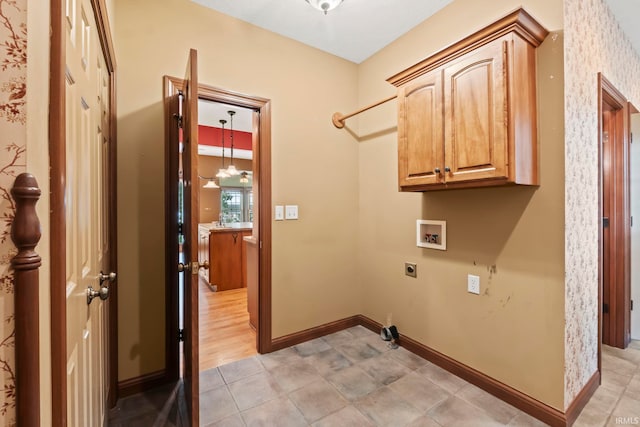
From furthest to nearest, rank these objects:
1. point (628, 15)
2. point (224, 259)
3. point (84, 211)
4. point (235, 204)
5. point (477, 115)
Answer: point (235, 204) → point (224, 259) → point (628, 15) → point (477, 115) → point (84, 211)

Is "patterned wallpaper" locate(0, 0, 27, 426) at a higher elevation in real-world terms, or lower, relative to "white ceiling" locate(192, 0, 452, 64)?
lower

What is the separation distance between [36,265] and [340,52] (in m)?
2.93

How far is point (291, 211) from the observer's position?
2594 mm

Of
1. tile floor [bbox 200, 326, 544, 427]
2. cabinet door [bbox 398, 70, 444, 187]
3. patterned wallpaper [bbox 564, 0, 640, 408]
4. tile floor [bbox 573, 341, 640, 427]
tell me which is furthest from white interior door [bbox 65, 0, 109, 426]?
tile floor [bbox 573, 341, 640, 427]

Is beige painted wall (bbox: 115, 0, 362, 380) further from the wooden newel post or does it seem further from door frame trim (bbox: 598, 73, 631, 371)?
door frame trim (bbox: 598, 73, 631, 371)

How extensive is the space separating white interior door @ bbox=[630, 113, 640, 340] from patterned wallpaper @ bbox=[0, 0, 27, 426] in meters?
3.79

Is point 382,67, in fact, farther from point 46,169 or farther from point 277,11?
point 46,169

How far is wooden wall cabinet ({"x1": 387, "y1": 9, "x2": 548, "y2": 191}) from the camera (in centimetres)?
155

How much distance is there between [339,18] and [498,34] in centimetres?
126

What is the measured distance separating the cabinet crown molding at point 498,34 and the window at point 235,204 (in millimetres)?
7423

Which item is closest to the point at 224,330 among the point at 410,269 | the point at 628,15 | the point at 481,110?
the point at 410,269

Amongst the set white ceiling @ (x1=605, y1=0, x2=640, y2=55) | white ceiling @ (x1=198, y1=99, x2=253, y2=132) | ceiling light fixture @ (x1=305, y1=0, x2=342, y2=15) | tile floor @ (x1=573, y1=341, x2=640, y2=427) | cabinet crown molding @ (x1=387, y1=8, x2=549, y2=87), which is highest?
white ceiling @ (x1=198, y1=99, x2=253, y2=132)

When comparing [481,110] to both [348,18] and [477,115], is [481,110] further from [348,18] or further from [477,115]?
[348,18]

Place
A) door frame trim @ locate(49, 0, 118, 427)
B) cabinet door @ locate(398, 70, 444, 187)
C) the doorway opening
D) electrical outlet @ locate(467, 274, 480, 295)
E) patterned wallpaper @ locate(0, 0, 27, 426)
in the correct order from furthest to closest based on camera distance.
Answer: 1. the doorway opening
2. electrical outlet @ locate(467, 274, 480, 295)
3. cabinet door @ locate(398, 70, 444, 187)
4. door frame trim @ locate(49, 0, 118, 427)
5. patterned wallpaper @ locate(0, 0, 27, 426)
